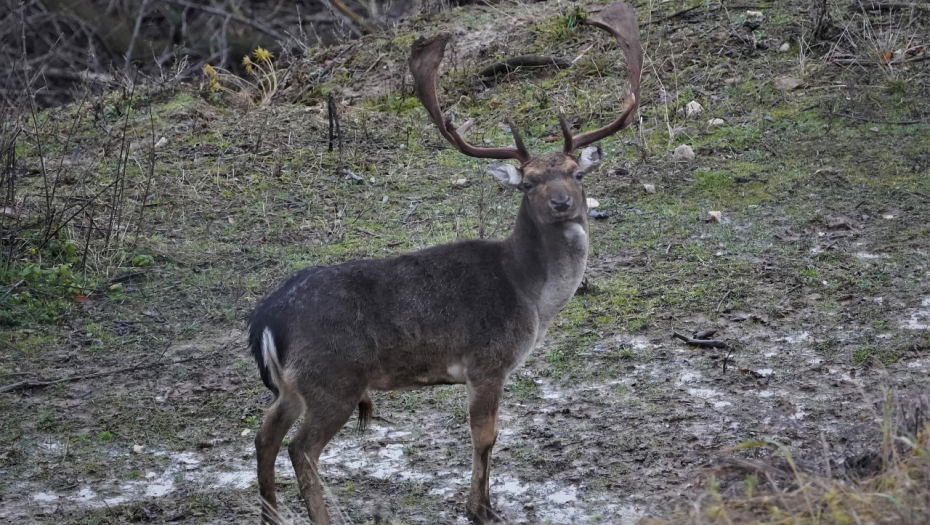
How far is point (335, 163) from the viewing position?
11102mm

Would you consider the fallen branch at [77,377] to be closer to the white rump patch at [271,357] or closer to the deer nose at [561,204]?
the white rump patch at [271,357]

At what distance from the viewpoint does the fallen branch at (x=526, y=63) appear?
40.7 feet

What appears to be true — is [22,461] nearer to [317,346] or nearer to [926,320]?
[317,346]

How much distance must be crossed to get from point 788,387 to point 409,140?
5.47 m

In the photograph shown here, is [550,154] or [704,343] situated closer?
[550,154]

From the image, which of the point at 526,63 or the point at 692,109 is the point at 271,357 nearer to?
the point at 692,109

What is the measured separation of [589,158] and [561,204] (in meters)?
0.63

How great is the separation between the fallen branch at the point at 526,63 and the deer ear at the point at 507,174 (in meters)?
5.94

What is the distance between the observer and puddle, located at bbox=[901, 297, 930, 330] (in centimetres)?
763

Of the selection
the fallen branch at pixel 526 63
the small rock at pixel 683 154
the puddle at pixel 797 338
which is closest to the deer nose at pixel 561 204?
the puddle at pixel 797 338

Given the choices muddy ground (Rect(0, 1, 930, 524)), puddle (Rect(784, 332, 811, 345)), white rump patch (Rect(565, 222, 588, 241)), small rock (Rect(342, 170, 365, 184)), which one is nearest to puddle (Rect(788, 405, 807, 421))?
muddy ground (Rect(0, 1, 930, 524))

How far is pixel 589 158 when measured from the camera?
22.4 feet

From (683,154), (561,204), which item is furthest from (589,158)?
(683,154)

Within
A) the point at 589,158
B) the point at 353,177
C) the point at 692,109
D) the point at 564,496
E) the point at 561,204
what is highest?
the point at 589,158
